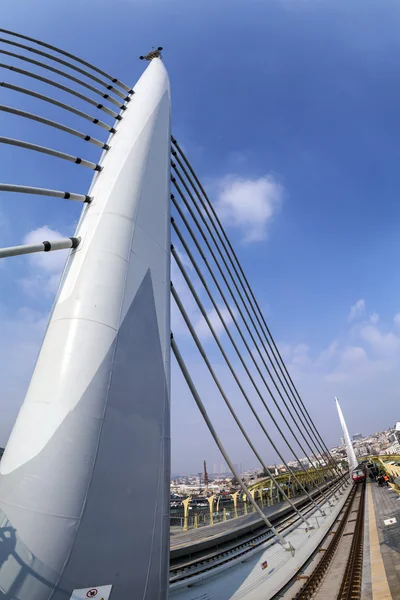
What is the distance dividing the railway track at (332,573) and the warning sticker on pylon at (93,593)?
6962 millimetres

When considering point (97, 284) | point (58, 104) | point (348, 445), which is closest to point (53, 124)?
point (58, 104)

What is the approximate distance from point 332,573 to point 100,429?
1163cm

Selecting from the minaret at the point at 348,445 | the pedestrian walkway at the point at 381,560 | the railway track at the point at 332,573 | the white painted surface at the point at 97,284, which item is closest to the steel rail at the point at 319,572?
the railway track at the point at 332,573

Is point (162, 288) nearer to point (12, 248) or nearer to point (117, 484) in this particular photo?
point (12, 248)

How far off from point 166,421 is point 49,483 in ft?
6.46

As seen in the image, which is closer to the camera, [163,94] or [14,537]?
[14,537]

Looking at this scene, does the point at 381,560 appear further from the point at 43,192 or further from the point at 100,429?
the point at 43,192

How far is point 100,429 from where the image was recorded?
4.48m

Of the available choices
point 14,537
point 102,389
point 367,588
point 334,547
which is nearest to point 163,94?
point 102,389

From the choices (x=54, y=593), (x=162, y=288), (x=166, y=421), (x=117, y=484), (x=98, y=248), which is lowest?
(x=54, y=593)

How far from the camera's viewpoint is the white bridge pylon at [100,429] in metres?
3.89

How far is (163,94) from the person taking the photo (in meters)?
8.77

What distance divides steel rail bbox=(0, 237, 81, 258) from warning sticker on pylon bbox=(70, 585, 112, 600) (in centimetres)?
463

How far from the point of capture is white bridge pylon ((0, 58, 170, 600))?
153 inches
